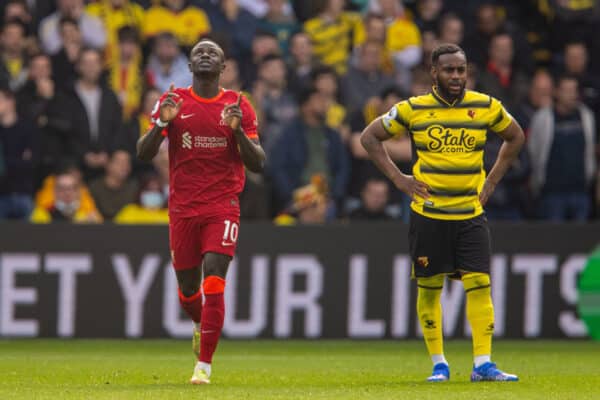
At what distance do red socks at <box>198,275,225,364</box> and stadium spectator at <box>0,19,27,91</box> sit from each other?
24.6 feet

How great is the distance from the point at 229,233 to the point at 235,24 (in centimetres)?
867

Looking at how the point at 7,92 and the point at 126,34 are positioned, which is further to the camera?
the point at 126,34

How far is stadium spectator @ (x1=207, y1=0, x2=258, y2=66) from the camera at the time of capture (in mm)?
18422

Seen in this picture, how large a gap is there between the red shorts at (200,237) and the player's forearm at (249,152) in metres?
0.44

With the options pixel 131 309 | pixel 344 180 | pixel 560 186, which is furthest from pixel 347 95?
pixel 131 309

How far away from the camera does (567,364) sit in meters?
12.7

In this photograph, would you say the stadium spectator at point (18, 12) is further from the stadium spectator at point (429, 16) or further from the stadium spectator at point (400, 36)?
the stadium spectator at point (429, 16)

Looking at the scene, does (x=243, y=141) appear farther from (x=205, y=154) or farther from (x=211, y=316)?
(x=211, y=316)

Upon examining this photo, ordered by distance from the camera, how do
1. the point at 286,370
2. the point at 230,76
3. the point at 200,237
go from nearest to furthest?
1. the point at 200,237
2. the point at 286,370
3. the point at 230,76

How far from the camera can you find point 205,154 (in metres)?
10.4

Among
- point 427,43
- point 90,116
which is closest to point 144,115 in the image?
point 90,116

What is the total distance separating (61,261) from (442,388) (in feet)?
22.7

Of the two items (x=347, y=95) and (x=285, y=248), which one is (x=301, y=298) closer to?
(x=285, y=248)

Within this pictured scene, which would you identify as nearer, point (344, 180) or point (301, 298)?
point (301, 298)
